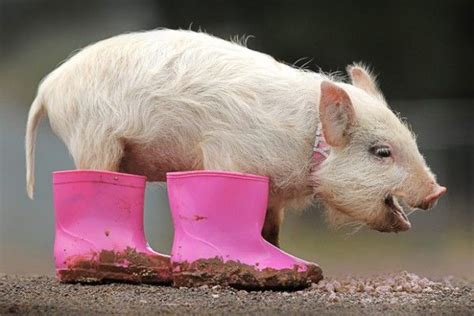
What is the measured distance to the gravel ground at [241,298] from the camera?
1.78 m

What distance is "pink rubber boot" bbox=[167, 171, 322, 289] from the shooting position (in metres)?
2.29

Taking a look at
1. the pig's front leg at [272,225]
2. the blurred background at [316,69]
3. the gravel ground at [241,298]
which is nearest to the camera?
the gravel ground at [241,298]

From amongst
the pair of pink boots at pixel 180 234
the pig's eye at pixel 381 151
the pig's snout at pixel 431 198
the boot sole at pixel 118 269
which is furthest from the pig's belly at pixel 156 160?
the pig's snout at pixel 431 198

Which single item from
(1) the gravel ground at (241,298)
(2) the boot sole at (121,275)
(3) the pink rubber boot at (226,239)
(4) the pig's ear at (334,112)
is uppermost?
(4) the pig's ear at (334,112)

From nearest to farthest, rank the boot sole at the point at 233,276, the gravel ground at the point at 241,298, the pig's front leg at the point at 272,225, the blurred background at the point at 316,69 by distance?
the gravel ground at the point at 241,298
the boot sole at the point at 233,276
the pig's front leg at the point at 272,225
the blurred background at the point at 316,69

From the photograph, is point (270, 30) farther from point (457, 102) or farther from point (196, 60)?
point (196, 60)

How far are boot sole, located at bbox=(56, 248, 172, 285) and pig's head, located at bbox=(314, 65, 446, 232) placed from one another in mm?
450

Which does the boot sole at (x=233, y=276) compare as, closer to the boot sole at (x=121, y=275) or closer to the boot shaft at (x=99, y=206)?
the boot sole at (x=121, y=275)

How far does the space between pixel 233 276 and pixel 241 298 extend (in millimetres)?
180

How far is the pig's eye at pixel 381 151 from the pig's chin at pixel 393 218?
11 centimetres

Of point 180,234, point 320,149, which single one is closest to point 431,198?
point 320,149

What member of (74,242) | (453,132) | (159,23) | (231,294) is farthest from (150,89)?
(453,132)

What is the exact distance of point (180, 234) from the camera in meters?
Result: 2.36

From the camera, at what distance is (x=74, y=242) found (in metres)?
2.45
